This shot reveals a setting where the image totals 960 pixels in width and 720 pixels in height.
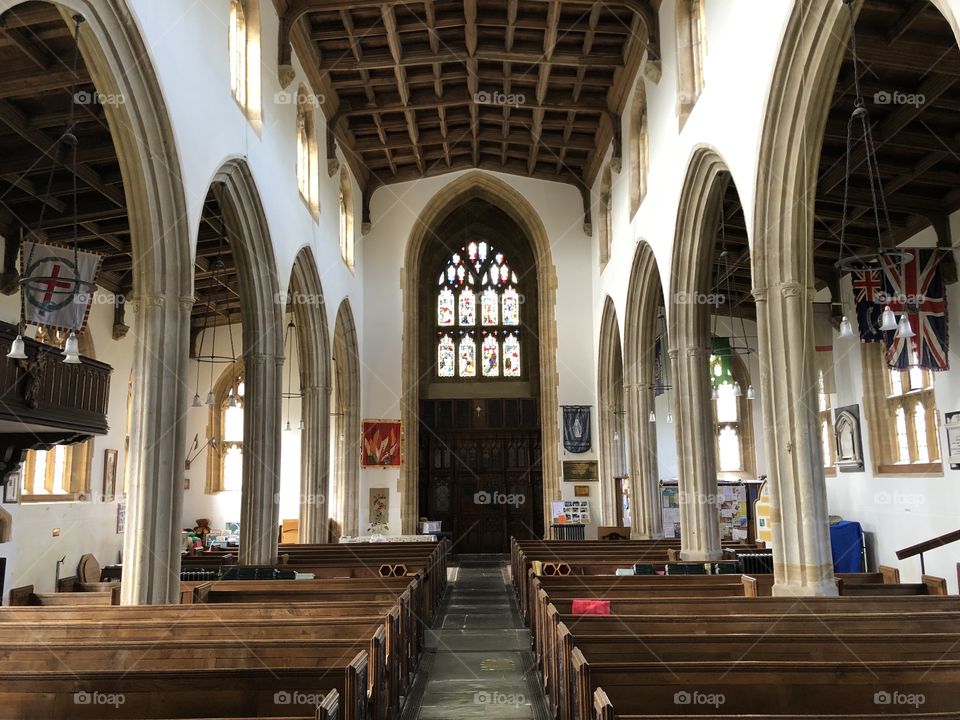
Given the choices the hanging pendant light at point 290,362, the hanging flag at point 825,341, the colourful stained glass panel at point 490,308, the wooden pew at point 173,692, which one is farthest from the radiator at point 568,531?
the wooden pew at point 173,692

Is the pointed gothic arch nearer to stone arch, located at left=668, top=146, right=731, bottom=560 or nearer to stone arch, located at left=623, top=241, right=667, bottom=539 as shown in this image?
stone arch, located at left=623, top=241, right=667, bottom=539

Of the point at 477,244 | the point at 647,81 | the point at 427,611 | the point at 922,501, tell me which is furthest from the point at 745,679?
the point at 477,244

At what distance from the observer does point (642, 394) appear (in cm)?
1395

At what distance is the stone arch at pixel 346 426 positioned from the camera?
16.6 m

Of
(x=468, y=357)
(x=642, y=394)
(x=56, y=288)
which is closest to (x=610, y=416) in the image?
(x=642, y=394)

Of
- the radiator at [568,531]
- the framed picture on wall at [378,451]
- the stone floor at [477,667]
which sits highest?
the framed picture on wall at [378,451]

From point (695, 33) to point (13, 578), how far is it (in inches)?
442

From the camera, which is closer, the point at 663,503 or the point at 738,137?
the point at 738,137

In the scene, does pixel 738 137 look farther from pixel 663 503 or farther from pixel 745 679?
pixel 663 503

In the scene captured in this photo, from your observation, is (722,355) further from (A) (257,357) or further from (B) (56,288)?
(B) (56,288)

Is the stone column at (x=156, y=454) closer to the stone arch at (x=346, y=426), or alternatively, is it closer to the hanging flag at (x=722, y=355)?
the hanging flag at (x=722, y=355)

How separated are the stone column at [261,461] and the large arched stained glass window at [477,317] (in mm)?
8885

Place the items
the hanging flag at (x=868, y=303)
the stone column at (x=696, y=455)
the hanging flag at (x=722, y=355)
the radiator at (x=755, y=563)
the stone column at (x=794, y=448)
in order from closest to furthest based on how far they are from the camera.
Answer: the stone column at (x=794, y=448) → the hanging flag at (x=868, y=303) → the radiator at (x=755, y=563) → the stone column at (x=696, y=455) → the hanging flag at (x=722, y=355)

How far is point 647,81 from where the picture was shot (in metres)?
12.0
